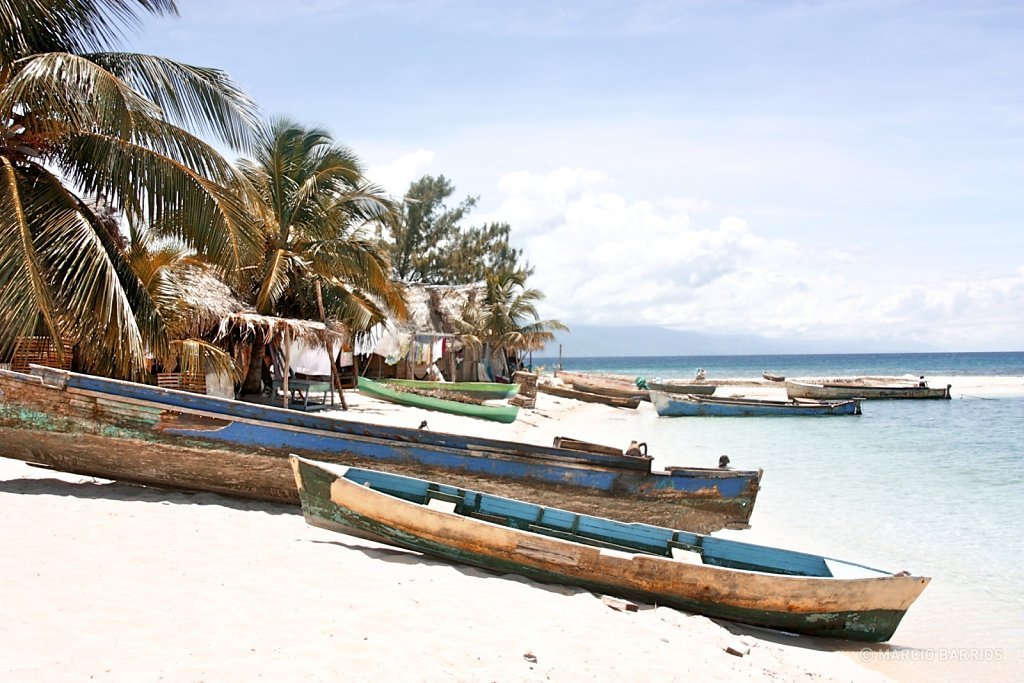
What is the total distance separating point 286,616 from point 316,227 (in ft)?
42.5

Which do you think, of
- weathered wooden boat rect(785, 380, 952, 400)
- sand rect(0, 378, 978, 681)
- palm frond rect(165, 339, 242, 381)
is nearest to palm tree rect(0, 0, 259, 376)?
sand rect(0, 378, 978, 681)

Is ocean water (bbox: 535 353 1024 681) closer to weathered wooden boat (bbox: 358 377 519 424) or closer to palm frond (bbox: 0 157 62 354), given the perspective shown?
weathered wooden boat (bbox: 358 377 519 424)

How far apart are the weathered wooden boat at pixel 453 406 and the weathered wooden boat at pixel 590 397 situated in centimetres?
1115

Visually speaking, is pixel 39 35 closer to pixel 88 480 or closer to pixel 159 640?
pixel 88 480

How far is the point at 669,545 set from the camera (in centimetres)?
653

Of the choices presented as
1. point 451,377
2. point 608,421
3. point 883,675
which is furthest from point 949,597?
point 451,377

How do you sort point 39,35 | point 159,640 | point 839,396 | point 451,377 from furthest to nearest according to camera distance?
point 839,396, point 451,377, point 39,35, point 159,640

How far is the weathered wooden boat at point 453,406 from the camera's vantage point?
62.8 feet

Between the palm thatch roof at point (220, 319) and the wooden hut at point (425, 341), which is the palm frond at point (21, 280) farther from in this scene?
the wooden hut at point (425, 341)

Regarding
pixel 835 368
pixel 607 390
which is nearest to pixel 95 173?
pixel 607 390

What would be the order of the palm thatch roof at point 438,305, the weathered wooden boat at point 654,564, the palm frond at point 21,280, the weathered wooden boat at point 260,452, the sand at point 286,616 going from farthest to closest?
the palm thatch roof at point 438,305 → the weathered wooden boat at point 260,452 → the palm frond at point 21,280 → the weathered wooden boat at point 654,564 → the sand at point 286,616

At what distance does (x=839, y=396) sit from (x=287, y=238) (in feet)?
84.8

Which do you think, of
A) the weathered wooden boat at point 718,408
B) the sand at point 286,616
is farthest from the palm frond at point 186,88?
the weathered wooden boat at point 718,408

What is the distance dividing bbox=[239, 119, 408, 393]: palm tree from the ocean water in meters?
7.59
